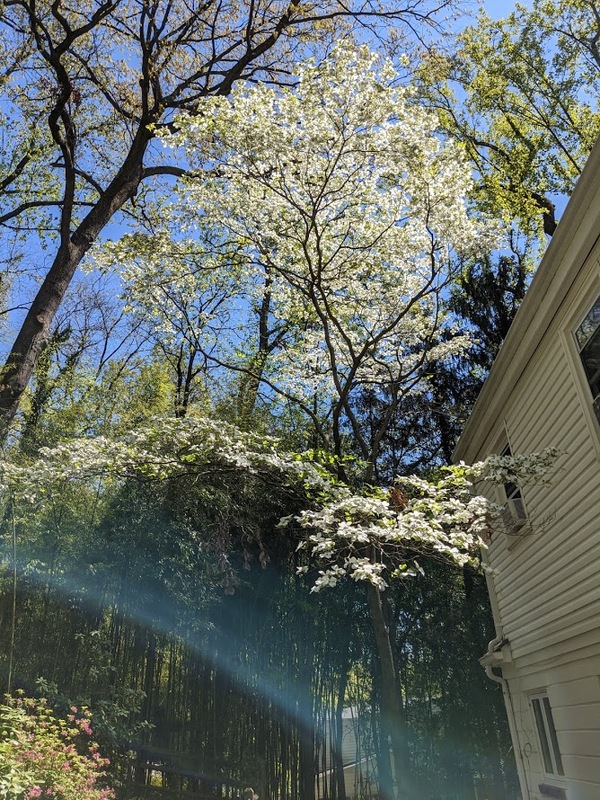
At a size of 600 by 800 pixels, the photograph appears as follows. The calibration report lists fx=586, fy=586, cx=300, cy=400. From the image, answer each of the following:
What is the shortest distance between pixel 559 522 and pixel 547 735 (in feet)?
5.55

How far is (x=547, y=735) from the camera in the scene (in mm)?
4367

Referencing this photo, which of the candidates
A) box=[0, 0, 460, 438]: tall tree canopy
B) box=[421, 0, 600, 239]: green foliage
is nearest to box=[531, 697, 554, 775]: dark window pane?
box=[0, 0, 460, 438]: tall tree canopy

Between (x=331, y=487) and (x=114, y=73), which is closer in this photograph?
(x=331, y=487)

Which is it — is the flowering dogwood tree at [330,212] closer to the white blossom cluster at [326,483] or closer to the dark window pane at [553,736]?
the white blossom cluster at [326,483]

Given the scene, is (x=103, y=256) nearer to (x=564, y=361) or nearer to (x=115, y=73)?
(x=115, y=73)

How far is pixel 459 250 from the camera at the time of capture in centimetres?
580

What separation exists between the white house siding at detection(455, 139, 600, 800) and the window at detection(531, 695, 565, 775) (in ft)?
0.23

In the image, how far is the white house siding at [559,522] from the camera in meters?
3.41

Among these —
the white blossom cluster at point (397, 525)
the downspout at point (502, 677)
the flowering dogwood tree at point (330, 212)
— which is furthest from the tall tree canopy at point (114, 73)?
the downspout at point (502, 677)

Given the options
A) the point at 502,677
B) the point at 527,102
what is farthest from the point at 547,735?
the point at 527,102

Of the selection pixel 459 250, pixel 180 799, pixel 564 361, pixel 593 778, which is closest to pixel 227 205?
pixel 459 250

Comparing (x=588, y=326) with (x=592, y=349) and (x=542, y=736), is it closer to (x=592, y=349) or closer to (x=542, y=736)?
(x=592, y=349)

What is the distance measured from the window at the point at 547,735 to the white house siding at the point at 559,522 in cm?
7

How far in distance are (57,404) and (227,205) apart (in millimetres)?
5145
